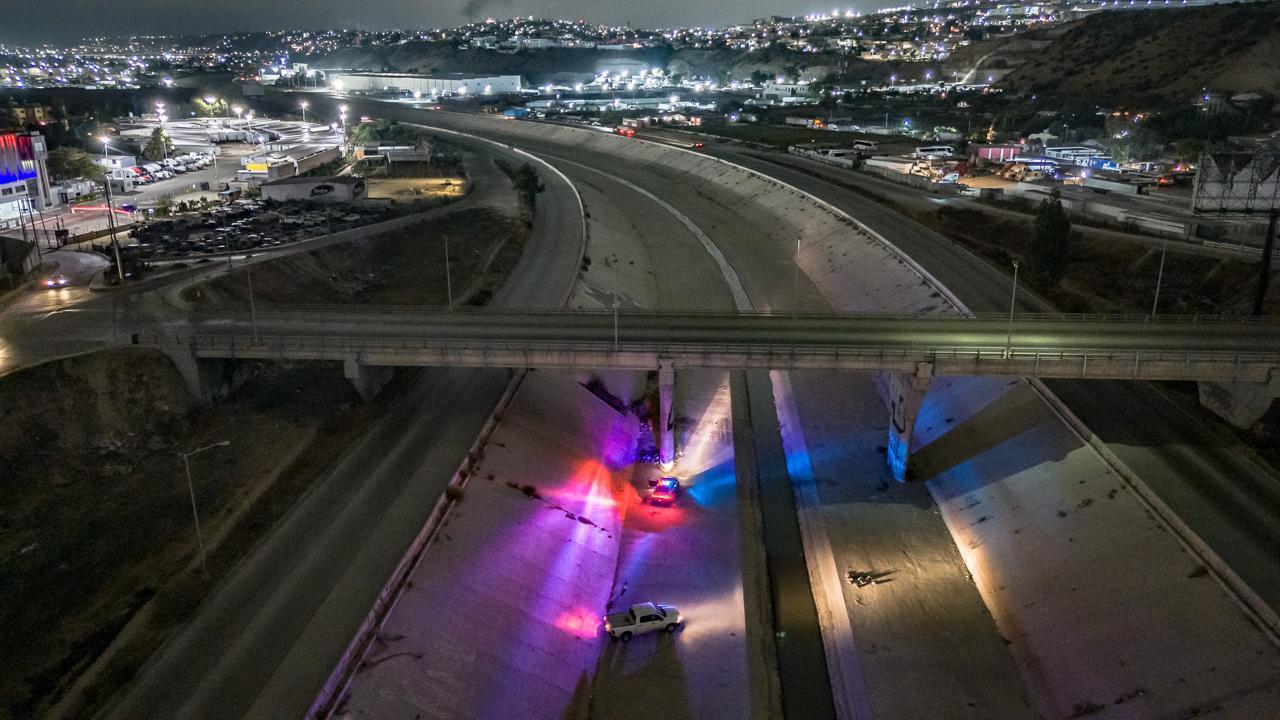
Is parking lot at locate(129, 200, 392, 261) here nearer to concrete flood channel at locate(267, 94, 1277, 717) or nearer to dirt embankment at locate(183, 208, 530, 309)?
dirt embankment at locate(183, 208, 530, 309)

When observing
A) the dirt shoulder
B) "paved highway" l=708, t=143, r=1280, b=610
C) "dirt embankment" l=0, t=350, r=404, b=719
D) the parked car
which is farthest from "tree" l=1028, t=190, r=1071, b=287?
"dirt embankment" l=0, t=350, r=404, b=719

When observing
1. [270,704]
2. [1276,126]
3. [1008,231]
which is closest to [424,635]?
[270,704]

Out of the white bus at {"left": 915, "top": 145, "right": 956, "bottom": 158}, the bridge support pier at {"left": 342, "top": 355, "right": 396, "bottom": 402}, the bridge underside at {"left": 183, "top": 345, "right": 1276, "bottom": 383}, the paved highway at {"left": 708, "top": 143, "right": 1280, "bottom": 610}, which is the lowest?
the paved highway at {"left": 708, "top": 143, "right": 1280, "bottom": 610}

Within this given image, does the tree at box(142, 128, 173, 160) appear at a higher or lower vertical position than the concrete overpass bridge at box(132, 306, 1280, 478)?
higher

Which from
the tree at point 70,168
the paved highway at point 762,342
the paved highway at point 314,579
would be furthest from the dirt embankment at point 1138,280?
the tree at point 70,168

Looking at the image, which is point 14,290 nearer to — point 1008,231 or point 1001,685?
point 1001,685
